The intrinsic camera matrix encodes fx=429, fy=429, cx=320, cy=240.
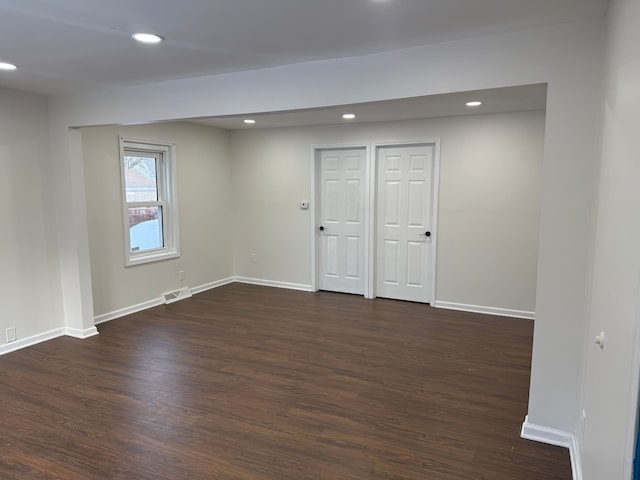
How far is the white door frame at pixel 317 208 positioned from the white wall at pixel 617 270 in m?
3.68

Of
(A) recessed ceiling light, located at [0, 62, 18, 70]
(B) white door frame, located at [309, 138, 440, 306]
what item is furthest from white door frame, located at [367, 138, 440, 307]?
(A) recessed ceiling light, located at [0, 62, 18, 70]

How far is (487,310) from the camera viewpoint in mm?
5078

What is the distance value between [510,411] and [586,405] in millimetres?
863

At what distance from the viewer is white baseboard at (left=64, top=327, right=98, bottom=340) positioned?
4273mm

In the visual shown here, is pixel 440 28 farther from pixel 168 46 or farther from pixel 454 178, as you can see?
pixel 454 178

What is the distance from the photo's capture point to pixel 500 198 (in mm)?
4914

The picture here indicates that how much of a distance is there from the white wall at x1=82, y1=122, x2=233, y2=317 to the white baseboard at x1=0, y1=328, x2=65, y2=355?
452mm

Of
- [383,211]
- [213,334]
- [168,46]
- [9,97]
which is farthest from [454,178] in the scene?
[9,97]

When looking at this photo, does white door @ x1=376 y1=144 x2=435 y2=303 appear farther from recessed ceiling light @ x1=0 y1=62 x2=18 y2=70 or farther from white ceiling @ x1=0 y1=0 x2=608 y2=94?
recessed ceiling light @ x1=0 y1=62 x2=18 y2=70

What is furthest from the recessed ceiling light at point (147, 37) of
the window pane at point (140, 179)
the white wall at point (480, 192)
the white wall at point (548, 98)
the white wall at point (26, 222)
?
the white wall at point (480, 192)

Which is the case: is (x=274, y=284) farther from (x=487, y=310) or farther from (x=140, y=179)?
(x=487, y=310)

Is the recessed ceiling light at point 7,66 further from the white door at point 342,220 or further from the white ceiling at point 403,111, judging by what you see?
the white door at point 342,220

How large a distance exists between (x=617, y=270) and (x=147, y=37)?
101 inches

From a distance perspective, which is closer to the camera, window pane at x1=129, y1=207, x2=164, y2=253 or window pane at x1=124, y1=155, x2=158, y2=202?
window pane at x1=124, y1=155, x2=158, y2=202
